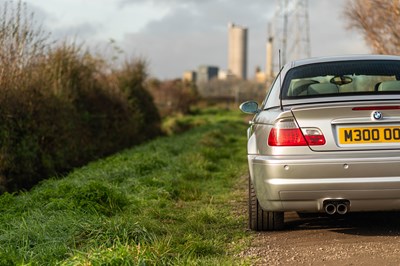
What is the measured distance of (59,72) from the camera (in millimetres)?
13758

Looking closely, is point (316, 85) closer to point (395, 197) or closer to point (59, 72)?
point (395, 197)

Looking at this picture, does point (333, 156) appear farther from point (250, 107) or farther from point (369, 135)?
point (250, 107)

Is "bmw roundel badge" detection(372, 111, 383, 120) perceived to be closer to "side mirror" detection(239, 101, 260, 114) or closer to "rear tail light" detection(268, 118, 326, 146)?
"rear tail light" detection(268, 118, 326, 146)

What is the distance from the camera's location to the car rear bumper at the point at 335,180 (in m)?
5.12

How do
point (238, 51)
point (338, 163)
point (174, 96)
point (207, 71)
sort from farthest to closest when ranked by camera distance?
point (238, 51)
point (207, 71)
point (174, 96)
point (338, 163)

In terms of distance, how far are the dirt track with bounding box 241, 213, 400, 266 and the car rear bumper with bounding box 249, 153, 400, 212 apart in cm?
36

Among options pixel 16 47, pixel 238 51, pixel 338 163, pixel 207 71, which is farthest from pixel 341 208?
pixel 238 51

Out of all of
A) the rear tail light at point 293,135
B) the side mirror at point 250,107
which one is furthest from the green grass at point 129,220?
the side mirror at point 250,107

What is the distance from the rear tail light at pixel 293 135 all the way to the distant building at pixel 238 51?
138 meters

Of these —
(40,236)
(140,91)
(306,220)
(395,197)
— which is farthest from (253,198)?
(140,91)

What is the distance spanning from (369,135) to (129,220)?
2266 mm

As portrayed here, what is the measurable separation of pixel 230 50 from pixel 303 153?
143 metres

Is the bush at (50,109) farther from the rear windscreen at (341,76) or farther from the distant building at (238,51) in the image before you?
the distant building at (238,51)

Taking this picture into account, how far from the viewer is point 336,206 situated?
5.25 m
